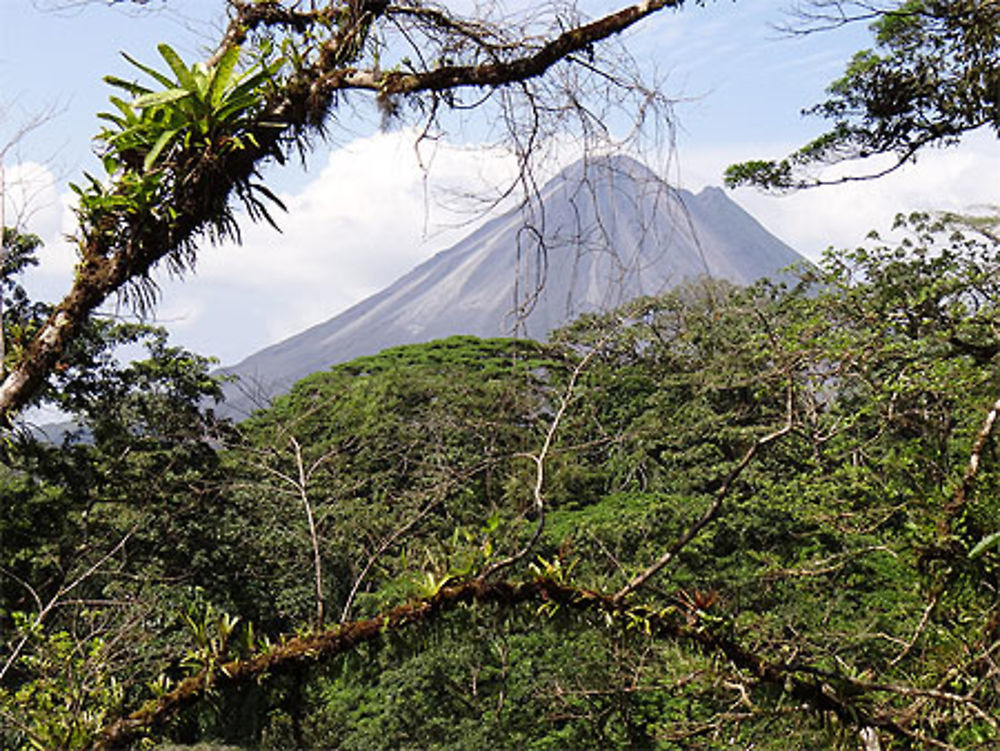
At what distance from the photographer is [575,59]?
2156 mm

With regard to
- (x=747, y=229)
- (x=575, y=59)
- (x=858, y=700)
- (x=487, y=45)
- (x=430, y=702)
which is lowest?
(x=747, y=229)

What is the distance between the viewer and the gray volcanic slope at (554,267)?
6.66ft

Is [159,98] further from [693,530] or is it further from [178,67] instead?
[693,530]

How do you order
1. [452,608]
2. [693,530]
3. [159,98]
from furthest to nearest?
1. [159,98]
2. [452,608]
3. [693,530]

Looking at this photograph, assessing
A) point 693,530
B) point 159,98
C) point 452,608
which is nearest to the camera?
point 693,530

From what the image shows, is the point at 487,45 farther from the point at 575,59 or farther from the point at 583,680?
the point at 583,680

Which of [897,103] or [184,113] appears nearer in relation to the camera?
[184,113]

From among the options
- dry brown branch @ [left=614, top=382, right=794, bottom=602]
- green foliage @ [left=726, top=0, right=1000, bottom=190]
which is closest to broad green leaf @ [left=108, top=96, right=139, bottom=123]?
dry brown branch @ [left=614, top=382, right=794, bottom=602]

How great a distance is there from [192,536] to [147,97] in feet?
24.1

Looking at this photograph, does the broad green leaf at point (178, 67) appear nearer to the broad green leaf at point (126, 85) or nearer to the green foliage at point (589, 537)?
the broad green leaf at point (126, 85)

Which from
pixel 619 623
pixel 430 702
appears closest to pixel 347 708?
pixel 430 702

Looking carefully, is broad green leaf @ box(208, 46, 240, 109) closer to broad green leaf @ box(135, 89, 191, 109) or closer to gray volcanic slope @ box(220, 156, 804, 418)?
broad green leaf @ box(135, 89, 191, 109)

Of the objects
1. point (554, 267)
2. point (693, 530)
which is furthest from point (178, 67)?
point (693, 530)

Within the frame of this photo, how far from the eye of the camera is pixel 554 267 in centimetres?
235
